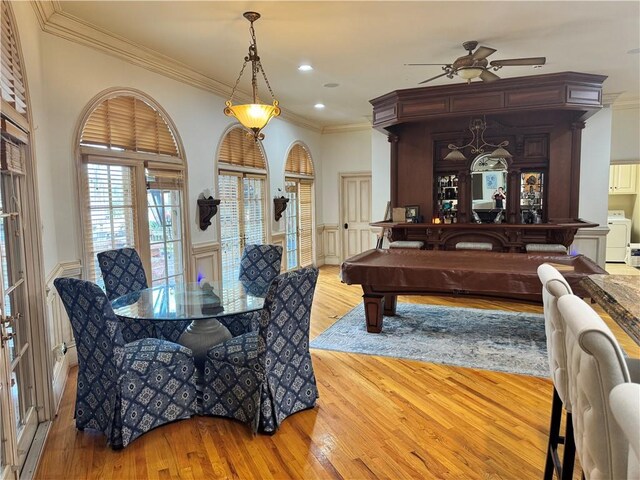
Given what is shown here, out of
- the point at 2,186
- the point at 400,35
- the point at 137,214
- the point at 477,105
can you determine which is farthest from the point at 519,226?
the point at 2,186

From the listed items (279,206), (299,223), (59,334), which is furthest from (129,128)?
(299,223)

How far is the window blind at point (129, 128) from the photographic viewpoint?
3922 millimetres

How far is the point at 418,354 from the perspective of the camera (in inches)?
154

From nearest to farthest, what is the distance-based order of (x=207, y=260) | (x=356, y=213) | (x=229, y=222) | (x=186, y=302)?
1. (x=186, y=302)
2. (x=207, y=260)
3. (x=229, y=222)
4. (x=356, y=213)

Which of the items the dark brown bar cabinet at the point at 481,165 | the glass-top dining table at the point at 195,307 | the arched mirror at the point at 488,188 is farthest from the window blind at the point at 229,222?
the arched mirror at the point at 488,188

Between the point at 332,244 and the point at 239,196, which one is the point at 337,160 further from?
the point at 239,196

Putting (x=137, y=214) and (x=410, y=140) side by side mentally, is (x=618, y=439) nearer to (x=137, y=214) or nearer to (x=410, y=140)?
(x=137, y=214)

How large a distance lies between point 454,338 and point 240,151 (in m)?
3.90

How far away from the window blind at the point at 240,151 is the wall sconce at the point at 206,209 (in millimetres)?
710

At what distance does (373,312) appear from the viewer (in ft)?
14.7

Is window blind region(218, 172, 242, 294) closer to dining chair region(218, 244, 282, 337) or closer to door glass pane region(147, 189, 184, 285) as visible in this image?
door glass pane region(147, 189, 184, 285)

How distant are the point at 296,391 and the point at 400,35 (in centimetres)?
327

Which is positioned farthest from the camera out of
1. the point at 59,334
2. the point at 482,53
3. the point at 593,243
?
the point at 593,243

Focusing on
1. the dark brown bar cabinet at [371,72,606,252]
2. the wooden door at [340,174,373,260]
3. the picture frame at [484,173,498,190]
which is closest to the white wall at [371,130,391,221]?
the dark brown bar cabinet at [371,72,606,252]
